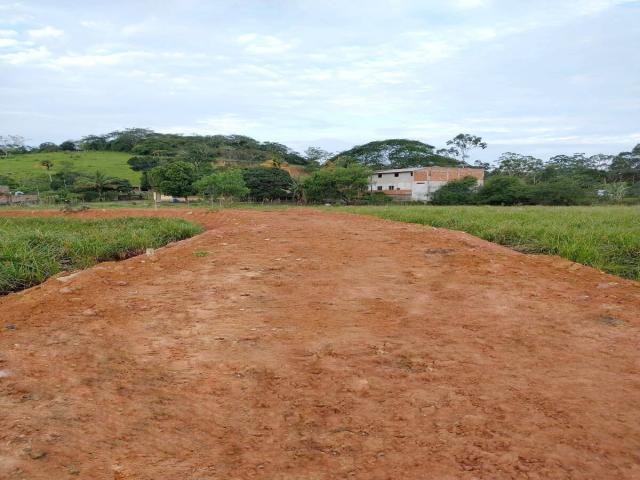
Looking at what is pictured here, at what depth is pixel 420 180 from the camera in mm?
41375

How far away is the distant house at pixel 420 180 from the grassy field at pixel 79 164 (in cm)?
3164

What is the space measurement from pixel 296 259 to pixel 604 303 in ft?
13.6

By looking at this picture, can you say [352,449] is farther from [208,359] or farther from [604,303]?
[604,303]

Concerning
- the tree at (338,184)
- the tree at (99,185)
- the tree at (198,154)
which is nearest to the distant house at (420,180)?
the tree at (338,184)

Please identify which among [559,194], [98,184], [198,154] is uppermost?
[198,154]

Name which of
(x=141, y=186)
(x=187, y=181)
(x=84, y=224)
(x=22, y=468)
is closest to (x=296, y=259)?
(x=22, y=468)

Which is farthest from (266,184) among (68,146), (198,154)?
(68,146)

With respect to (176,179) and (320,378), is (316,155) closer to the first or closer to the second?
(176,179)

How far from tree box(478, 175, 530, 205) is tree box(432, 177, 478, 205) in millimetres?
988

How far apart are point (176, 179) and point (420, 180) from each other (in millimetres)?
22414

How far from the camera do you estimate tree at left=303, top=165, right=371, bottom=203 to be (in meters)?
36.3

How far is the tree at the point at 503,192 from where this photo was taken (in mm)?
35469

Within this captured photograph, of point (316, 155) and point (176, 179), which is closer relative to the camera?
point (176, 179)

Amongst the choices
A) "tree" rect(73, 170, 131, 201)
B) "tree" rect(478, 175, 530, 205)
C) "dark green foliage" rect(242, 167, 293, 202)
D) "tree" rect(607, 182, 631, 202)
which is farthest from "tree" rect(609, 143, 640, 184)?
"tree" rect(73, 170, 131, 201)
